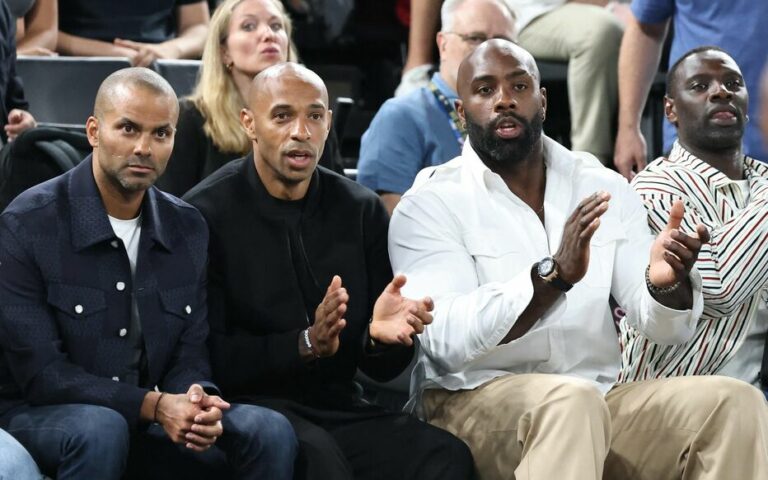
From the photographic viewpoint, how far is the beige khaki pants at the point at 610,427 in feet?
10.0

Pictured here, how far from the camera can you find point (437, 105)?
438 centimetres

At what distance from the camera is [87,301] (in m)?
3.12

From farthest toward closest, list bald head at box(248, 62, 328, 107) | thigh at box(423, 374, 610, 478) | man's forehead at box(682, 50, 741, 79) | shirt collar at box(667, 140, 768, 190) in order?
man's forehead at box(682, 50, 741, 79), shirt collar at box(667, 140, 768, 190), bald head at box(248, 62, 328, 107), thigh at box(423, 374, 610, 478)

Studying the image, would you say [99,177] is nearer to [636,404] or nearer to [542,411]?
[542,411]

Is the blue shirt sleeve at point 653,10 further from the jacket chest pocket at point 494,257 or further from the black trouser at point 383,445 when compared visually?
the black trouser at point 383,445

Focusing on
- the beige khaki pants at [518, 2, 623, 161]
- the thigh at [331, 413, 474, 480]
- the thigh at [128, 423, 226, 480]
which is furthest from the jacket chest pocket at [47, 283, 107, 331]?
the beige khaki pants at [518, 2, 623, 161]

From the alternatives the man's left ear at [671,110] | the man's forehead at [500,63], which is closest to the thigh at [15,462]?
the man's forehead at [500,63]

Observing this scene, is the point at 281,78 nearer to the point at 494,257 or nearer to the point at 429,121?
the point at 494,257

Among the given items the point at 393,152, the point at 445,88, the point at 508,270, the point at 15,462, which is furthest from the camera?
the point at 445,88

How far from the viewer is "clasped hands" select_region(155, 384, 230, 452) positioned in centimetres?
295

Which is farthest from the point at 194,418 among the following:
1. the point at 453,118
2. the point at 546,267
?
the point at 453,118

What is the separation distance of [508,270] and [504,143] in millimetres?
342

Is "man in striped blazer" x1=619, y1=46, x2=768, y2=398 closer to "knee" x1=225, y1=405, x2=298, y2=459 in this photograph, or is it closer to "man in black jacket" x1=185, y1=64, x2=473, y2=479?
"man in black jacket" x1=185, y1=64, x2=473, y2=479

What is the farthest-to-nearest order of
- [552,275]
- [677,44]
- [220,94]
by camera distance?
[677,44]
[220,94]
[552,275]
